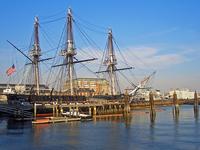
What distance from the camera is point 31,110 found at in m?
88.1

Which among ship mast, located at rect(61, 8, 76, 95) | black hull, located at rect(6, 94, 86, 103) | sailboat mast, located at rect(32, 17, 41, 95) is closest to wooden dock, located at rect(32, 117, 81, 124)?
black hull, located at rect(6, 94, 86, 103)

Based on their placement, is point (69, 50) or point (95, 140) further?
point (69, 50)

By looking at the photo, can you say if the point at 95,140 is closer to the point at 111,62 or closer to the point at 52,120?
the point at 52,120

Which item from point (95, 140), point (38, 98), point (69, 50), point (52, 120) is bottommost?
point (95, 140)

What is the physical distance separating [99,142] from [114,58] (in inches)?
3159

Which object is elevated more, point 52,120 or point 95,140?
point 52,120

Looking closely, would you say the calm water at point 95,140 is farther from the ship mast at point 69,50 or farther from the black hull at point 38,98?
the ship mast at point 69,50

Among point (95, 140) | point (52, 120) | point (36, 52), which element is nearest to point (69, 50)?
point (36, 52)

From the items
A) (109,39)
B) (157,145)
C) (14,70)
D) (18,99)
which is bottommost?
(157,145)

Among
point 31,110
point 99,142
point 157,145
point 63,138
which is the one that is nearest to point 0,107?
point 31,110

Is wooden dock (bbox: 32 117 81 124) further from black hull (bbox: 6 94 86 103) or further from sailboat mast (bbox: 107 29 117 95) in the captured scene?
sailboat mast (bbox: 107 29 117 95)

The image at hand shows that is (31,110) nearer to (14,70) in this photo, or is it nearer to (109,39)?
(14,70)

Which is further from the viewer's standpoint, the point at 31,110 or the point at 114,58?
the point at 114,58

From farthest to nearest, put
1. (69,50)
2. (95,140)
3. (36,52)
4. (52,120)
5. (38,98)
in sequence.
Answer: (36,52) → (69,50) → (38,98) → (52,120) → (95,140)
